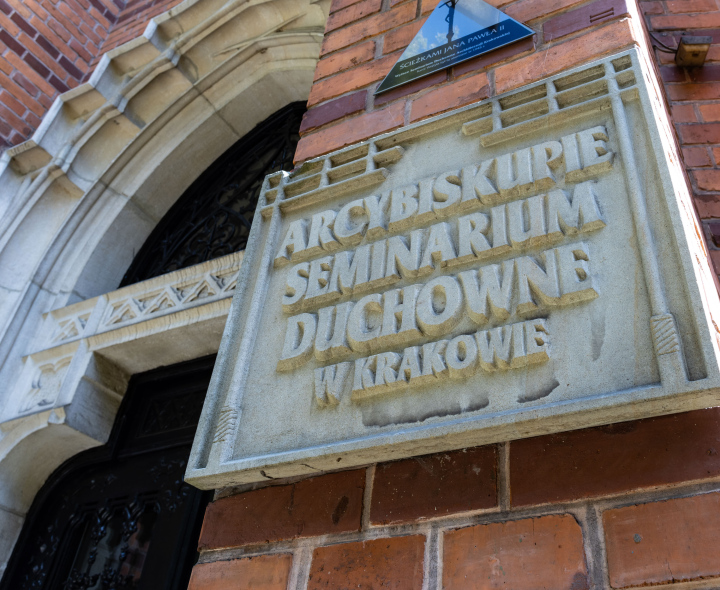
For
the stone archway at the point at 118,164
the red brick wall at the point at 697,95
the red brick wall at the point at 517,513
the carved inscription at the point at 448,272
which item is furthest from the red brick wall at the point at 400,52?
the stone archway at the point at 118,164

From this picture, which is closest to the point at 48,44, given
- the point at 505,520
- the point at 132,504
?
the point at 132,504

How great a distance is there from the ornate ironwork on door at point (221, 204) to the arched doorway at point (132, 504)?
4 centimetres

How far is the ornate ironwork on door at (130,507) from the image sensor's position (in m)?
2.38

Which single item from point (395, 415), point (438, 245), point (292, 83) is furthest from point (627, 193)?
point (292, 83)

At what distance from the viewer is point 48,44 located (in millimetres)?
4191

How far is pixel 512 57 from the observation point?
5.51 ft

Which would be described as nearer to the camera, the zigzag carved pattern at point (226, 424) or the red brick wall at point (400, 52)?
the zigzag carved pattern at point (226, 424)

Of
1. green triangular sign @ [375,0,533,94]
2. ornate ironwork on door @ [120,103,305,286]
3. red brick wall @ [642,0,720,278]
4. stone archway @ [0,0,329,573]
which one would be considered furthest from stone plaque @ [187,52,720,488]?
ornate ironwork on door @ [120,103,305,286]

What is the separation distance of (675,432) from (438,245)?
0.54 metres

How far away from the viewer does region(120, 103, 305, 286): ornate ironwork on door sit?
3.46 metres

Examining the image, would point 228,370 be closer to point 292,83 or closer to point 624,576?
point 624,576

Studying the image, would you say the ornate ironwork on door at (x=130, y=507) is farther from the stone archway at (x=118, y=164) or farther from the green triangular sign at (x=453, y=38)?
the green triangular sign at (x=453, y=38)

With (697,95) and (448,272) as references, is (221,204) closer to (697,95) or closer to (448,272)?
(697,95)

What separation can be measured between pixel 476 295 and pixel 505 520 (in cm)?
39
